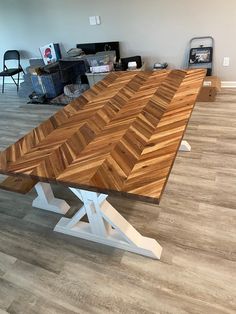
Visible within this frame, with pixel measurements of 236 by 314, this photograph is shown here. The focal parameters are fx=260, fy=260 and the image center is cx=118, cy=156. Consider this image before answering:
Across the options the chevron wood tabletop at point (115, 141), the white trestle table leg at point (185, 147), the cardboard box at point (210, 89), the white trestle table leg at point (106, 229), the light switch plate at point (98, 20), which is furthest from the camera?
the light switch plate at point (98, 20)

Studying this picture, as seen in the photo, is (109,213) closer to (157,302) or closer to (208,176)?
(157,302)

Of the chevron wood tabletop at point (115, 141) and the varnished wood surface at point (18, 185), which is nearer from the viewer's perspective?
the chevron wood tabletop at point (115, 141)

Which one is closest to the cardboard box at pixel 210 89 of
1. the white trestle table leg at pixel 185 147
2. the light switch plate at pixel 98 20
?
the white trestle table leg at pixel 185 147

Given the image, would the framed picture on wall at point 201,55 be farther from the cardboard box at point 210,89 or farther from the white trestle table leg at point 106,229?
the white trestle table leg at point 106,229

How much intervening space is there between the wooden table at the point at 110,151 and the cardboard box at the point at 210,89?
1044 millimetres

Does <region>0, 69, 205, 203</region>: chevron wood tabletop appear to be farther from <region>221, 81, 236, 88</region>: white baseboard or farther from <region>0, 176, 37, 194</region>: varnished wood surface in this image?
<region>221, 81, 236, 88</region>: white baseboard

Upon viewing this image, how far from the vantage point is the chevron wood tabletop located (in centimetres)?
113

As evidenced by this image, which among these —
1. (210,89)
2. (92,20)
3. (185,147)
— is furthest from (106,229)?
(92,20)

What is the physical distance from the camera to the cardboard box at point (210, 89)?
3068 millimetres

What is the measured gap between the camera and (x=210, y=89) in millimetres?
3082

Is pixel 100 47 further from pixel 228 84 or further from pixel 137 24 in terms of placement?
pixel 228 84

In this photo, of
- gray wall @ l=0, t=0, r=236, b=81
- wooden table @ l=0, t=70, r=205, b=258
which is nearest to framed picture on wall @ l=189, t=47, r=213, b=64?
gray wall @ l=0, t=0, r=236, b=81

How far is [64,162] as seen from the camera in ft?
4.20

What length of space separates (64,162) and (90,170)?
0.55ft
